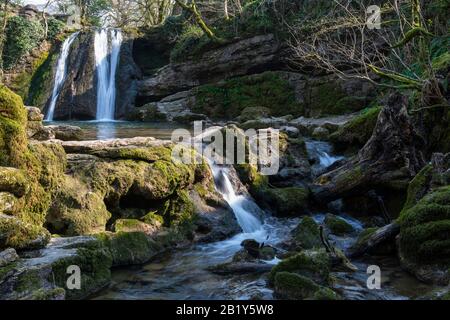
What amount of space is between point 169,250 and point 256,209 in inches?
119

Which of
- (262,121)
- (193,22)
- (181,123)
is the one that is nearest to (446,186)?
(262,121)

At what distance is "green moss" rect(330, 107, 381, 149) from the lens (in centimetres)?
1285

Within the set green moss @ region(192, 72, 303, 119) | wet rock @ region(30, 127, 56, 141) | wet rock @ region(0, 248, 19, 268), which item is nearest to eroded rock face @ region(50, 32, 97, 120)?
green moss @ region(192, 72, 303, 119)

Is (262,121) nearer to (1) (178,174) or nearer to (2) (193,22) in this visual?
(1) (178,174)

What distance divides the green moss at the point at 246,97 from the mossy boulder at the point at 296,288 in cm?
1653

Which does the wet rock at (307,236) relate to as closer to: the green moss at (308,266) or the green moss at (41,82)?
the green moss at (308,266)

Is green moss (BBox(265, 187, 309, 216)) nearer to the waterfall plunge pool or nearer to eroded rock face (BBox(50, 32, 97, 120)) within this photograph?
the waterfall plunge pool

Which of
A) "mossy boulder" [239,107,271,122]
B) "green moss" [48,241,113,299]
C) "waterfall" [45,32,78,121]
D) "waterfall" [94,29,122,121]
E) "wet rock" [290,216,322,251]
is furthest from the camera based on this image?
"waterfall" [94,29,122,121]

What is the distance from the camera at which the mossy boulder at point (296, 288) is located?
5223 millimetres

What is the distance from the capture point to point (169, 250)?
25.5 ft

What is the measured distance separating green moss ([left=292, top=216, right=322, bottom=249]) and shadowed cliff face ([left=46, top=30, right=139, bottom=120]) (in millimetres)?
18234

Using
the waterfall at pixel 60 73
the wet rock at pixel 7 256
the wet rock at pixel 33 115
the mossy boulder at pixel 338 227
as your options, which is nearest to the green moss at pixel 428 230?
the mossy boulder at pixel 338 227

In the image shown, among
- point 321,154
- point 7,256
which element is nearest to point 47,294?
point 7,256
